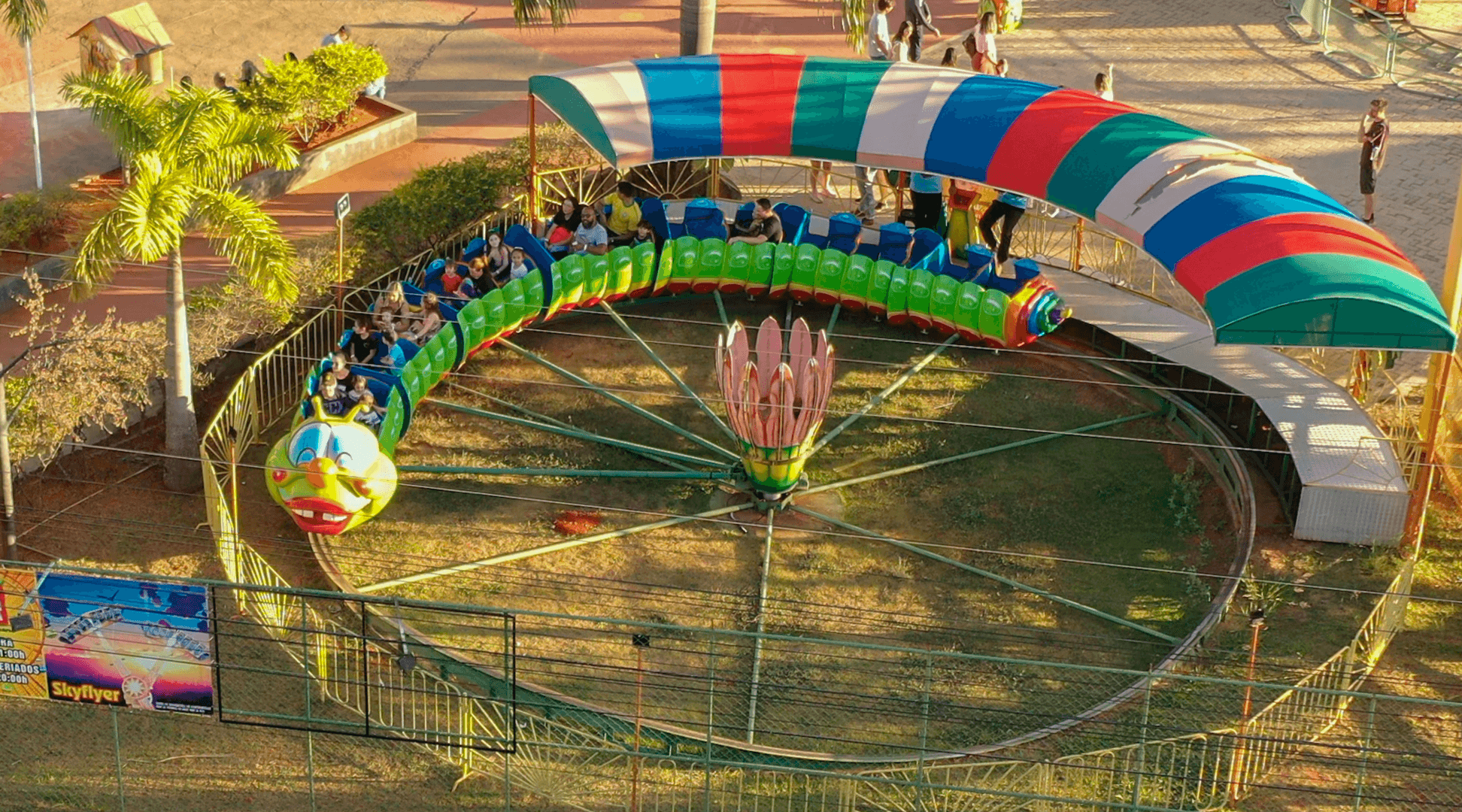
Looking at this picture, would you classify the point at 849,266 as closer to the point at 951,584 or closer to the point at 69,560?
the point at 951,584

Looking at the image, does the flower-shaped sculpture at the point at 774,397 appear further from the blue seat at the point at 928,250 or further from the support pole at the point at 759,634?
the blue seat at the point at 928,250

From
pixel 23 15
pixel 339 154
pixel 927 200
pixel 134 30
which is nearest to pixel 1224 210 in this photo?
pixel 927 200

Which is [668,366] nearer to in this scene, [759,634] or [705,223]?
[705,223]

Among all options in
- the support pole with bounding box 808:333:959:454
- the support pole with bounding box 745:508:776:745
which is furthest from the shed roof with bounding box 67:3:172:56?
the support pole with bounding box 745:508:776:745

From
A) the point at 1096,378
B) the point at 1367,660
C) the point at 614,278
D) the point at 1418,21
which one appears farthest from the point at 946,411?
the point at 1418,21

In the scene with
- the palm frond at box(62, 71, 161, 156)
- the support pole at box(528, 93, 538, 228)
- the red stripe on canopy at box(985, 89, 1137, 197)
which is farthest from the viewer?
the support pole at box(528, 93, 538, 228)

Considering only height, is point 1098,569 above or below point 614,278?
below

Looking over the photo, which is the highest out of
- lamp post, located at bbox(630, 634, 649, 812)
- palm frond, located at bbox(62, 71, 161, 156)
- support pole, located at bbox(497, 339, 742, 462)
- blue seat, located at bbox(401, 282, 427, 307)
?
palm frond, located at bbox(62, 71, 161, 156)

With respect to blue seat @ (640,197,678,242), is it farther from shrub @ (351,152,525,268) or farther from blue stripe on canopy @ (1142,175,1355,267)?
blue stripe on canopy @ (1142,175,1355,267)
